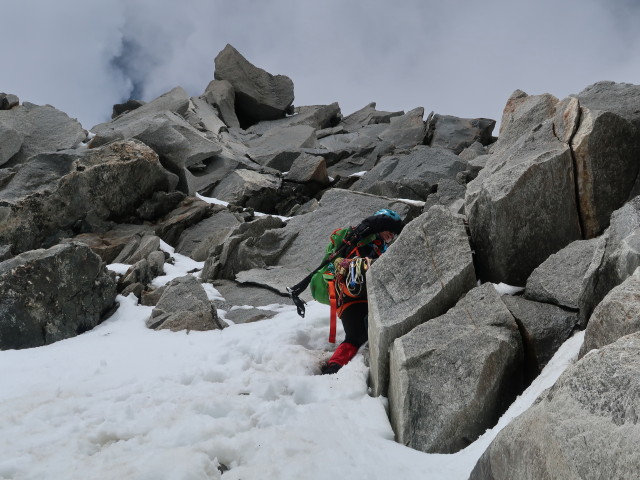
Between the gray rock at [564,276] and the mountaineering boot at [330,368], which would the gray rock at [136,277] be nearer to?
the mountaineering boot at [330,368]

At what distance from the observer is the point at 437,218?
9.05 metres

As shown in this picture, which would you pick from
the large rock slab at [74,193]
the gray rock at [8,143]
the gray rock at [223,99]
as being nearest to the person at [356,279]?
the large rock slab at [74,193]

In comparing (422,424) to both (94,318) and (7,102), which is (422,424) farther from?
(7,102)

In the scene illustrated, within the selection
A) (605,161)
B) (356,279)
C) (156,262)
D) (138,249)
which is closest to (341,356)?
(356,279)

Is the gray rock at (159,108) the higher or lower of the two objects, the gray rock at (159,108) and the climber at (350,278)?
the higher

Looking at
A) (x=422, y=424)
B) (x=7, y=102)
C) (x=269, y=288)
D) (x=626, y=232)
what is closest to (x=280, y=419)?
(x=422, y=424)

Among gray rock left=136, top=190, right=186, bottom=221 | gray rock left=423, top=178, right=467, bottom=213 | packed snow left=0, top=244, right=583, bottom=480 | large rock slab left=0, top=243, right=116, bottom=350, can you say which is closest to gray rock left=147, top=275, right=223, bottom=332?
packed snow left=0, top=244, right=583, bottom=480

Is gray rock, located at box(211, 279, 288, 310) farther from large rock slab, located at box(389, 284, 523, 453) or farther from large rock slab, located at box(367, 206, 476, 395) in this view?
large rock slab, located at box(389, 284, 523, 453)

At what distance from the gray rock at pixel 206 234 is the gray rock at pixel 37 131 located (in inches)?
365

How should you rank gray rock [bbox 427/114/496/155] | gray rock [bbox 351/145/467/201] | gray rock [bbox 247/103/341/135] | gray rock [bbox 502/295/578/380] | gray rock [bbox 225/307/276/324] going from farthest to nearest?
gray rock [bbox 247/103/341/135] → gray rock [bbox 427/114/496/155] → gray rock [bbox 351/145/467/201] → gray rock [bbox 225/307/276/324] → gray rock [bbox 502/295/578/380]

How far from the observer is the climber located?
9.43m

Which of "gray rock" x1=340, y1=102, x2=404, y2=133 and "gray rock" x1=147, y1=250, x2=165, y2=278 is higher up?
"gray rock" x1=340, y1=102, x2=404, y2=133

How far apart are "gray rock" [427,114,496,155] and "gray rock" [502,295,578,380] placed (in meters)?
31.3

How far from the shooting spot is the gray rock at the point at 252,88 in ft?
158
